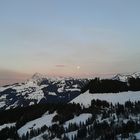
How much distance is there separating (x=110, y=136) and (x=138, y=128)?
20998 mm

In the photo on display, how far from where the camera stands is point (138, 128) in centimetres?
19975

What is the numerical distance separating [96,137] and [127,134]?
64.4ft

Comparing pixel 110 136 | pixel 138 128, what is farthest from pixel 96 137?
pixel 138 128

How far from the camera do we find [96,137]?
19862 centimetres

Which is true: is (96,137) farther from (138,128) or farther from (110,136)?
(138,128)

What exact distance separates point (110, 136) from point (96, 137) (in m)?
12.3

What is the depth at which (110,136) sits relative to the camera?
189 meters

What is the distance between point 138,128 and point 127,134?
14097mm

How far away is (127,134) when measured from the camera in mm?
188500
